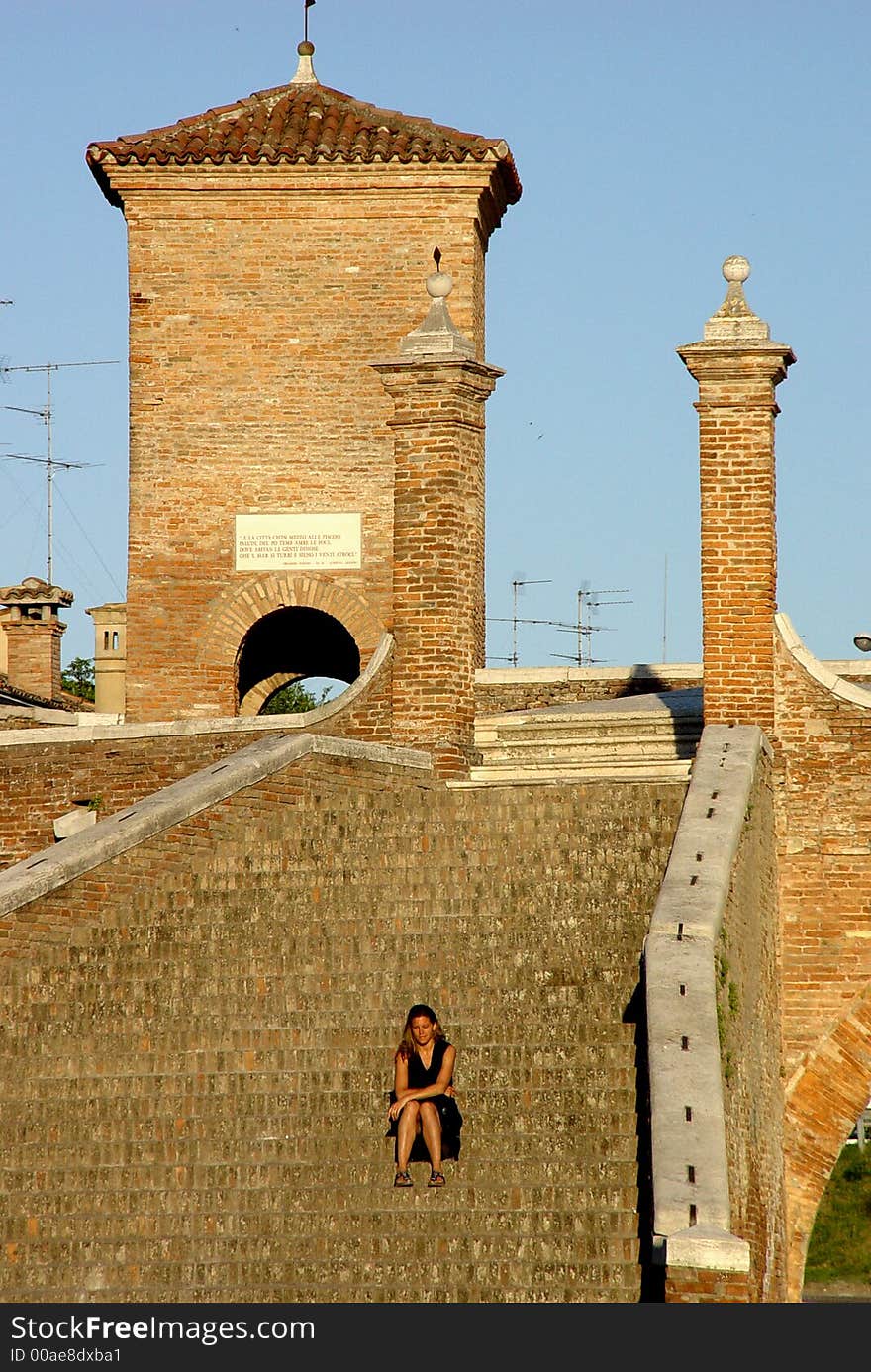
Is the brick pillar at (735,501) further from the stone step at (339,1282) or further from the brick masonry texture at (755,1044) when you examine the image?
the stone step at (339,1282)

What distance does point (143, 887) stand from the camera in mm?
13812

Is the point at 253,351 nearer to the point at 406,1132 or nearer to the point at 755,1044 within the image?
the point at 755,1044

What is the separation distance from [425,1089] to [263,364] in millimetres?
12566

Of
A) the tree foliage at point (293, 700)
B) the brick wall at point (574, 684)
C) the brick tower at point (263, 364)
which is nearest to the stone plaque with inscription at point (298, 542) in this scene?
the brick tower at point (263, 364)

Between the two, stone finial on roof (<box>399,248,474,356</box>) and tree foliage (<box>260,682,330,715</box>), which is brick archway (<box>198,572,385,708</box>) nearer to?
stone finial on roof (<box>399,248,474,356</box>)

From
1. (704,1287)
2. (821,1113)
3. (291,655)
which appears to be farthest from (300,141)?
(704,1287)

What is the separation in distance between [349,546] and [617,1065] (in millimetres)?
11246

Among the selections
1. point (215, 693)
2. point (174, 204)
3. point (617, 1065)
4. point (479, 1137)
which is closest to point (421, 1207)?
point (479, 1137)

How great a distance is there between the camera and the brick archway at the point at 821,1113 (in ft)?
50.1

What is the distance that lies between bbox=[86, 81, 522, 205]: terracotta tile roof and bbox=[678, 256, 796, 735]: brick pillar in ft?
22.5

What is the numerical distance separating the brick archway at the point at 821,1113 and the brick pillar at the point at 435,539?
10.9 feet

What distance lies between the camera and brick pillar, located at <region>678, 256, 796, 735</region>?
16.2 m

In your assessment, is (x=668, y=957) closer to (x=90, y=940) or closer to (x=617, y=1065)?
(x=617, y=1065)

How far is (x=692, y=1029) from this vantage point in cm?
1121
